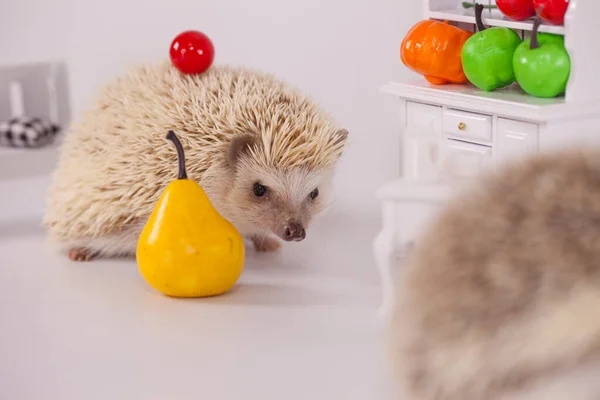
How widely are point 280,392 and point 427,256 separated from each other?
0.93 meters

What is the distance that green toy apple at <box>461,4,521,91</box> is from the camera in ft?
7.54

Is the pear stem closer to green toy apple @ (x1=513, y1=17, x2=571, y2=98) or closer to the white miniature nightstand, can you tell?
the white miniature nightstand

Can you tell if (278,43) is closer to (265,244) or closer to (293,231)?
(265,244)

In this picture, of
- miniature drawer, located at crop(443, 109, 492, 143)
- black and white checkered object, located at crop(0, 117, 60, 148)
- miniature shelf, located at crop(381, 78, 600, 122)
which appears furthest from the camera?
black and white checkered object, located at crop(0, 117, 60, 148)

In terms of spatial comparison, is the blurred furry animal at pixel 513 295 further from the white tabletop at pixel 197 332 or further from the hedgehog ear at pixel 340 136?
the hedgehog ear at pixel 340 136

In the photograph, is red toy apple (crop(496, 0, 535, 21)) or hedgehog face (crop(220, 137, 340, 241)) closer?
hedgehog face (crop(220, 137, 340, 241))

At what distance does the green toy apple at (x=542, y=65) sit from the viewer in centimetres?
218

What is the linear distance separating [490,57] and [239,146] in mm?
746

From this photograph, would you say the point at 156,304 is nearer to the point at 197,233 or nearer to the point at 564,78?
the point at 197,233

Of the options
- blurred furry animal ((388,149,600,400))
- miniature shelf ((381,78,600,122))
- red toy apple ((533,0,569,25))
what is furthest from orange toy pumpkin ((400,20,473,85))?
blurred furry animal ((388,149,600,400))

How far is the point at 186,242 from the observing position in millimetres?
1899

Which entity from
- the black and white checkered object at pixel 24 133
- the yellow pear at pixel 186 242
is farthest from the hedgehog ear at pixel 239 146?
the black and white checkered object at pixel 24 133

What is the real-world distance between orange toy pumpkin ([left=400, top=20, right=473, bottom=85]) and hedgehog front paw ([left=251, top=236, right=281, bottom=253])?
2.06ft

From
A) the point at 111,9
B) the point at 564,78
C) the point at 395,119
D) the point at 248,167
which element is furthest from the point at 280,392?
the point at 111,9
